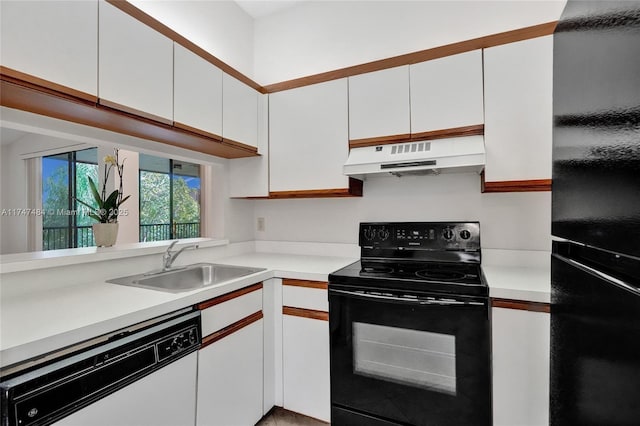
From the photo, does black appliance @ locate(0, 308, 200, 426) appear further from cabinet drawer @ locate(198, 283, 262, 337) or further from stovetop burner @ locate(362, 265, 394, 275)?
stovetop burner @ locate(362, 265, 394, 275)

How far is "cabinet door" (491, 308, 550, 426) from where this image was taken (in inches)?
54.0

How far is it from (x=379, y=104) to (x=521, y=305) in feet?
4.46

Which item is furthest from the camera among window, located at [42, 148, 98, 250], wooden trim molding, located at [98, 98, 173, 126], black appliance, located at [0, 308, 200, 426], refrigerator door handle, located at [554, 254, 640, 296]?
window, located at [42, 148, 98, 250]

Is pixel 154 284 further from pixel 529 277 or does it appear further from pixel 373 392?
pixel 529 277

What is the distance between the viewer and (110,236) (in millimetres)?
1784

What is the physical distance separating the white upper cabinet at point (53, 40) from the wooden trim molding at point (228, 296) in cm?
102

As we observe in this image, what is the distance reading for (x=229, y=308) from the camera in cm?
161

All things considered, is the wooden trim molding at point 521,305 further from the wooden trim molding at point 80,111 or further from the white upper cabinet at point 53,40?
the white upper cabinet at point 53,40

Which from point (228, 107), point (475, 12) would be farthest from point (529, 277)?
point (228, 107)

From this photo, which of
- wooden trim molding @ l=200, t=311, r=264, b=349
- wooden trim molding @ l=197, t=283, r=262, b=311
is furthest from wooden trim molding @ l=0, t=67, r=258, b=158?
wooden trim molding @ l=200, t=311, r=264, b=349

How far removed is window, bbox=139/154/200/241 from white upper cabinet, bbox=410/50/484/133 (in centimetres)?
346

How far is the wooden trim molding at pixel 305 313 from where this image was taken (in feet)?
5.89

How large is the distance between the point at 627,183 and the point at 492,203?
166 cm

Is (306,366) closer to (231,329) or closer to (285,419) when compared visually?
(285,419)
